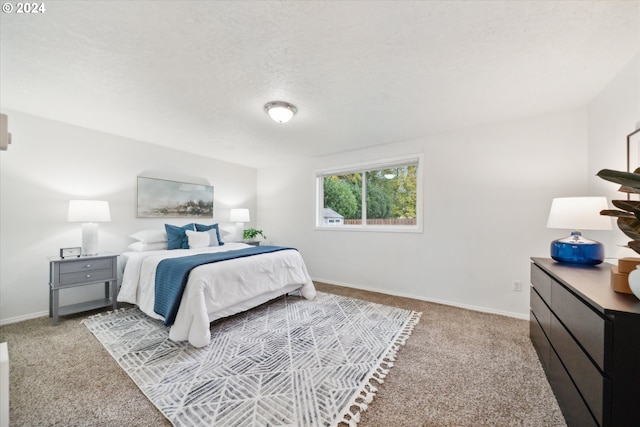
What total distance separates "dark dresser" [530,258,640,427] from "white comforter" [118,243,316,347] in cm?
244

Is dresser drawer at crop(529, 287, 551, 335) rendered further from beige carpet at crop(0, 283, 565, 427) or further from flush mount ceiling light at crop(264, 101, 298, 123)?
flush mount ceiling light at crop(264, 101, 298, 123)

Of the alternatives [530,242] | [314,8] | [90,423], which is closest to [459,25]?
[314,8]

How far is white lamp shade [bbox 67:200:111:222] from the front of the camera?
2.85 meters

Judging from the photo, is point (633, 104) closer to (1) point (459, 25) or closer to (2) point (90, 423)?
(1) point (459, 25)

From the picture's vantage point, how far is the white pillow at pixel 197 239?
365cm

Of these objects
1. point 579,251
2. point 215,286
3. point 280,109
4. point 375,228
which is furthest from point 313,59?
point 375,228

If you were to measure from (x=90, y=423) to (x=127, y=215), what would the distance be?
2.89 m

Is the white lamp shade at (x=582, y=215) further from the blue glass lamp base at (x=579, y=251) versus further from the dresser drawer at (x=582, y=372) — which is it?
the dresser drawer at (x=582, y=372)

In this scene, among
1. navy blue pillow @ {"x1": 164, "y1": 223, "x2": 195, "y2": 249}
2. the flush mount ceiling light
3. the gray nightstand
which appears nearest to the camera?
the flush mount ceiling light

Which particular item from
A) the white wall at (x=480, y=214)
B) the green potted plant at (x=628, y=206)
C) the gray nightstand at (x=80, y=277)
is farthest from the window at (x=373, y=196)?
the gray nightstand at (x=80, y=277)

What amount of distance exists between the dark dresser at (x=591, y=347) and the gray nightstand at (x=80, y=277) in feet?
13.2

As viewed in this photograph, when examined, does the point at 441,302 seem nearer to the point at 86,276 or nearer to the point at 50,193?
the point at 86,276

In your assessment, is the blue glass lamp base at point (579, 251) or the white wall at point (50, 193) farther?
the white wall at point (50, 193)

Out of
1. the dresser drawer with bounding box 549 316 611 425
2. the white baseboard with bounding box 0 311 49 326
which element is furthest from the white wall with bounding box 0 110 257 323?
the dresser drawer with bounding box 549 316 611 425
